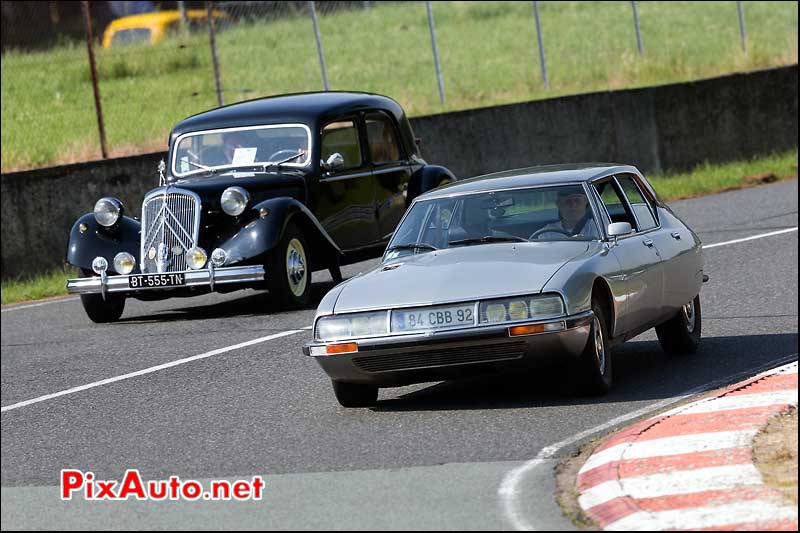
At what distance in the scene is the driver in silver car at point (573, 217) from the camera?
30.4 feet

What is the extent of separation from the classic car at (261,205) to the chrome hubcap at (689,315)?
4358 mm

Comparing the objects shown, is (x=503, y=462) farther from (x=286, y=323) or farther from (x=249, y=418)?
(x=286, y=323)

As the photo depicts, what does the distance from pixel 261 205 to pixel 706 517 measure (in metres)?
8.46

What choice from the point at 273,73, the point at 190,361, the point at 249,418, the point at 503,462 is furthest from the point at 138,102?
the point at 503,462

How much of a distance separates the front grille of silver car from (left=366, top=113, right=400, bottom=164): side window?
8.25ft

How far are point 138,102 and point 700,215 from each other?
9.65m

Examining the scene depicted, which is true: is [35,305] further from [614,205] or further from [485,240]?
[614,205]

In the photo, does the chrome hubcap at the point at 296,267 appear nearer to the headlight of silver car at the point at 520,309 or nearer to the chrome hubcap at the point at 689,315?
the chrome hubcap at the point at 689,315

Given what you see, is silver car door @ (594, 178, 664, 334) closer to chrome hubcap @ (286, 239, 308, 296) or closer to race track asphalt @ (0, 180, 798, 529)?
race track asphalt @ (0, 180, 798, 529)

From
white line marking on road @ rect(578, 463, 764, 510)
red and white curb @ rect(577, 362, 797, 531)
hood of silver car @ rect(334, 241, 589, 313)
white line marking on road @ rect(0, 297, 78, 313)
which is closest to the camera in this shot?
red and white curb @ rect(577, 362, 797, 531)

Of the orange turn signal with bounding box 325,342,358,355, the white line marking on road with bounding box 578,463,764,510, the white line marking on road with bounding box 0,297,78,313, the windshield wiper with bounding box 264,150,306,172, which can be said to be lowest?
the white line marking on road with bounding box 0,297,78,313

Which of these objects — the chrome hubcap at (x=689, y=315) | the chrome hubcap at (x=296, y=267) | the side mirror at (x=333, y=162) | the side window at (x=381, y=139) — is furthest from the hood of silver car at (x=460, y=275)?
the side window at (x=381, y=139)

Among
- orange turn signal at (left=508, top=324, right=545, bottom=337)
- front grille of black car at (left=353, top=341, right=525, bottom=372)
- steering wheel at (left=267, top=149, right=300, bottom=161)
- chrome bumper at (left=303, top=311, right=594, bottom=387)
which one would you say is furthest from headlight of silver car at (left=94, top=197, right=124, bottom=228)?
orange turn signal at (left=508, top=324, right=545, bottom=337)

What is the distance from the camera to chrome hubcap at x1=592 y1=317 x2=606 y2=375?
848 centimetres
